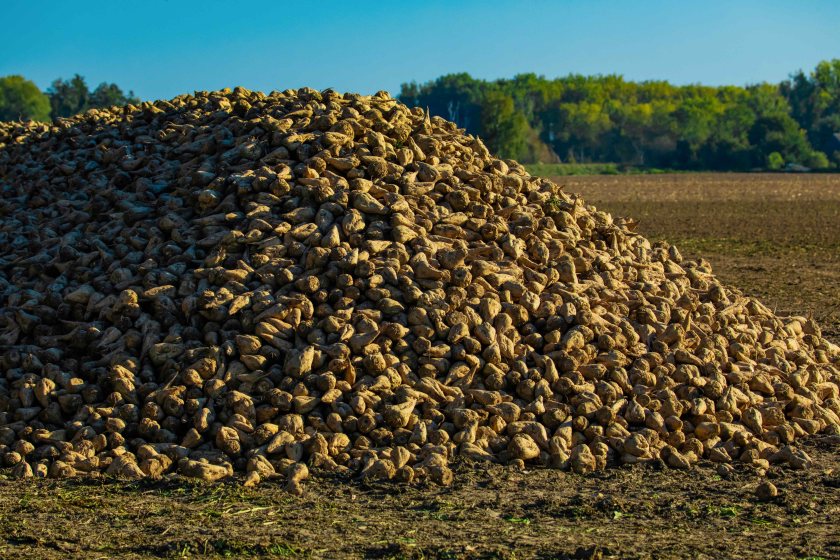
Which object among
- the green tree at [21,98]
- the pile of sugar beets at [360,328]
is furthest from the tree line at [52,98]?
the pile of sugar beets at [360,328]

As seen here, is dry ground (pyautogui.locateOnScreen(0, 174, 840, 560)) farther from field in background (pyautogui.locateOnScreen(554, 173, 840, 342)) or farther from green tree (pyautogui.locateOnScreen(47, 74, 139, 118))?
green tree (pyautogui.locateOnScreen(47, 74, 139, 118))

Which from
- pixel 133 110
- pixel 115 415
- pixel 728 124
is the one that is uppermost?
pixel 728 124

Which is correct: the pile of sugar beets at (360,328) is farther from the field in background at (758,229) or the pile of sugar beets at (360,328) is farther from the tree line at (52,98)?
the tree line at (52,98)

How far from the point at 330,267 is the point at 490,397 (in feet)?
4.41

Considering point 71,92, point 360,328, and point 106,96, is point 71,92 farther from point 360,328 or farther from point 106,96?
point 360,328

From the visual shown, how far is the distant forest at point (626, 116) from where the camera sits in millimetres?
68375

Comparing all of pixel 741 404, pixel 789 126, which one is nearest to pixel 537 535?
pixel 741 404

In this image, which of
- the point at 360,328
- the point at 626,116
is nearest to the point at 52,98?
the point at 626,116

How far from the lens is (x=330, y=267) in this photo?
22.0ft

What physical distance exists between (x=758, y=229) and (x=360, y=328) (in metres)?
16.6

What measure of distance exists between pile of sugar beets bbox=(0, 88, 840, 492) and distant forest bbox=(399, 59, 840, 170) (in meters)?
50.7

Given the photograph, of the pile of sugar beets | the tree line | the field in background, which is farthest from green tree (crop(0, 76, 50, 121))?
the pile of sugar beets

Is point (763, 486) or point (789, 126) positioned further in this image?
A: point (789, 126)

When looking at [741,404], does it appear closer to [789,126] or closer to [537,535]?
[537,535]
